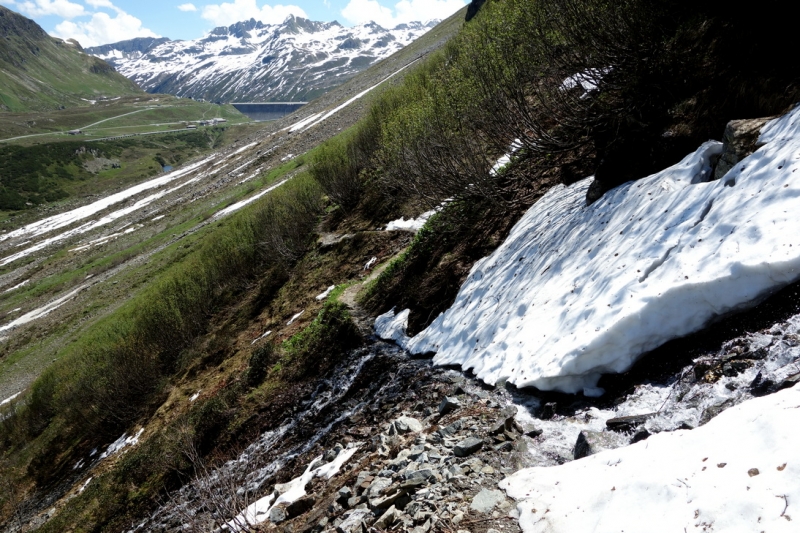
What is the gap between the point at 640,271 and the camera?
6645 mm

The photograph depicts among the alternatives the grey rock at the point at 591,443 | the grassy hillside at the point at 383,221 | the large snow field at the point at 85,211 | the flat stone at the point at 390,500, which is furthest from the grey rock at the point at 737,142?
the large snow field at the point at 85,211

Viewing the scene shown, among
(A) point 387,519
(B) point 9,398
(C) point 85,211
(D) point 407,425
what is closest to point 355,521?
(A) point 387,519

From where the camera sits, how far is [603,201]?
30.3 ft

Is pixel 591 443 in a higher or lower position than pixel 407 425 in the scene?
higher

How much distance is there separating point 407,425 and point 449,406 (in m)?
0.77

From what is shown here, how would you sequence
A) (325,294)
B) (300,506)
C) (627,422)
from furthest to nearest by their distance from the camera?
(325,294) → (300,506) → (627,422)

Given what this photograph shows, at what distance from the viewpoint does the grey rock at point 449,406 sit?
7.39 m

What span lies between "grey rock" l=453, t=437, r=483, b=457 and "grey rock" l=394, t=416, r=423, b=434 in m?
1.42

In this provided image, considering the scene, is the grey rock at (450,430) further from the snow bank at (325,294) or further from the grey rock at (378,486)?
the snow bank at (325,294)

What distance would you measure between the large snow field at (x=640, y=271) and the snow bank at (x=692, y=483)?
6.11ft

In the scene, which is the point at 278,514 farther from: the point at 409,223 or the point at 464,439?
the point at 409,223

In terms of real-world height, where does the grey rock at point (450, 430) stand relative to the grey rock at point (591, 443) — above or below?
below

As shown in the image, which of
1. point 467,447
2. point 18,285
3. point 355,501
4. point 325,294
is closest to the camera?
point 467,447

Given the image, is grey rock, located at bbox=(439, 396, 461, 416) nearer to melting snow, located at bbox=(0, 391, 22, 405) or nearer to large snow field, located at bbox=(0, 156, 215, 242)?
melting snow, located at bbox=(0, 391, 22, 405)
